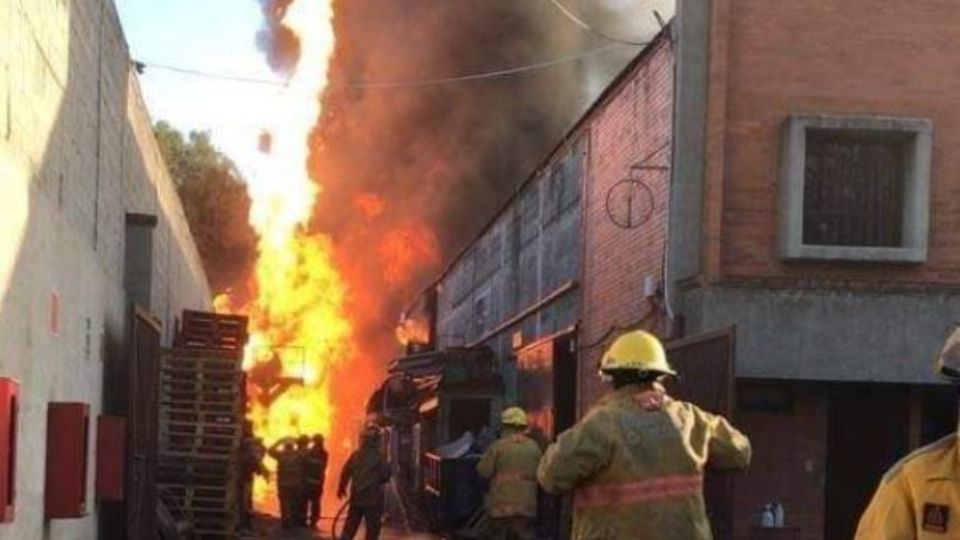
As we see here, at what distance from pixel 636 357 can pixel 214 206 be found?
44876 millimetres

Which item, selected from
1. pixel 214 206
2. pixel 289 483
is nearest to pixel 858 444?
pixel 289 483

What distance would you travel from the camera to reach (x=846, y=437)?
12906 millimetres

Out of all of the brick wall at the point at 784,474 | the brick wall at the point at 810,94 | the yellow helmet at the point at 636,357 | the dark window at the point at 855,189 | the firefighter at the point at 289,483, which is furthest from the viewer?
the firefighter at the point at 289,483

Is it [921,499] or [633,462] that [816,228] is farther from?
[921,499]

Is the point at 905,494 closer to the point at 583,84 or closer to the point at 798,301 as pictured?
the point at 798,301

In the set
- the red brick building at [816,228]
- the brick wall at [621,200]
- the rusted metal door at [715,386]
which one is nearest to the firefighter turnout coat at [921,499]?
the rusted metal door at [715,386]

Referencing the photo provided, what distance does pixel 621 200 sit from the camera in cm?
1511

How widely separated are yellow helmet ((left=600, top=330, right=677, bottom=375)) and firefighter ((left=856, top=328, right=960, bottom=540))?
2592 millimetres

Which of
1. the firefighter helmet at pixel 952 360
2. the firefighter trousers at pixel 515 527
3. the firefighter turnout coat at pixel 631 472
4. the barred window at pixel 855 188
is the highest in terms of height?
the barred window at pixel 855 188

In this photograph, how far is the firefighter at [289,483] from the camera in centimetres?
2072

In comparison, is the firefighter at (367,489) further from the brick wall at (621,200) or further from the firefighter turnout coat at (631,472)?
the firefighter turnout coat at (631,472)

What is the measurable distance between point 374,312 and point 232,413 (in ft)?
78.9

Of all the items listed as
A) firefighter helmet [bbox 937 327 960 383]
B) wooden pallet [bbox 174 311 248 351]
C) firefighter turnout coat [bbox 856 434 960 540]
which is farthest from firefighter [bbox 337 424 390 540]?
firefighter helmet [bbox 937 327 960 383]

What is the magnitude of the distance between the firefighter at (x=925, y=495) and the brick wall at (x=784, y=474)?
Answer: 376 inches
